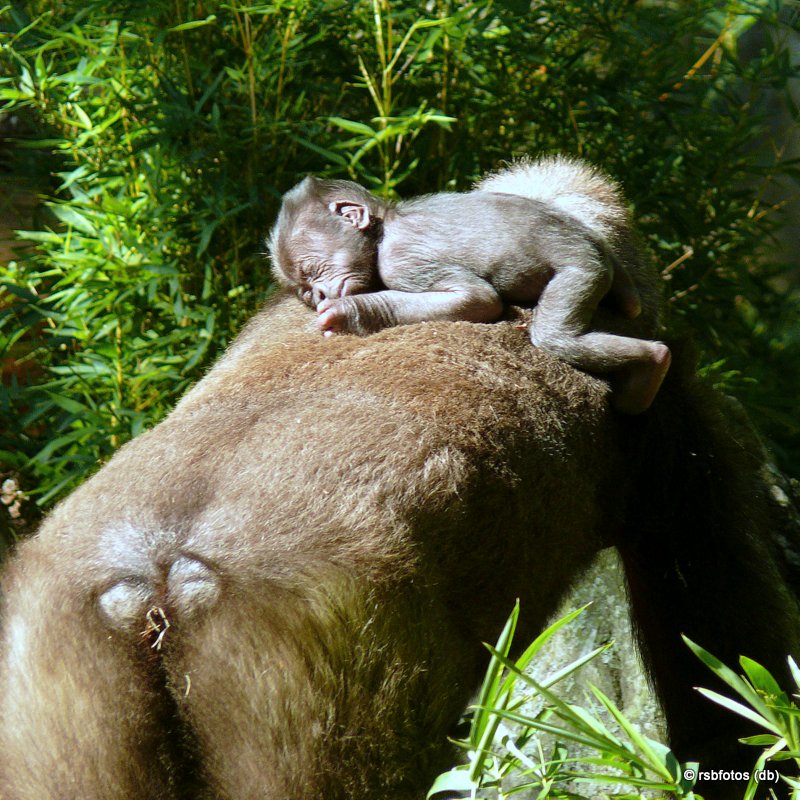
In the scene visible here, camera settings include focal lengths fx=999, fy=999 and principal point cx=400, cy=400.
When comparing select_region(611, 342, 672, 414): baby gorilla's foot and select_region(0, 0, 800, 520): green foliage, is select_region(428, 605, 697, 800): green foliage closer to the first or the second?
select_region(611, 342, 672, 414): baby gorilla's foot

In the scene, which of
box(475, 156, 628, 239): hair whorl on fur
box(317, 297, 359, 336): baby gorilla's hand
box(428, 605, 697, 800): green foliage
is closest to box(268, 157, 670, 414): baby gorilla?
box(317, 297, 359, 336): baby gorilla's hand

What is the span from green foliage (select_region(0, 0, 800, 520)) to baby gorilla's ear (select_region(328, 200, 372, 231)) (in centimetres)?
51

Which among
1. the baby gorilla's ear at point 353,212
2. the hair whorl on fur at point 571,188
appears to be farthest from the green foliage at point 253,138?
the baby gorilla's ear at point 353,212

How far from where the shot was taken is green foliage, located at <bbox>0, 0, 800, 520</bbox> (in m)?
3.21

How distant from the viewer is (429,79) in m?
3.52

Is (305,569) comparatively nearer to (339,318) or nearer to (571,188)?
(339,318)

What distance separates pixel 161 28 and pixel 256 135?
455 millimetres

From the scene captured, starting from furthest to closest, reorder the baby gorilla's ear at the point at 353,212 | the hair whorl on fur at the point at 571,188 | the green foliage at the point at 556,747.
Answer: the hair whorl on fur at the point at 571,188, the baby gorilla's ear at the point at 353,212, the green foliage at the point at 556,747

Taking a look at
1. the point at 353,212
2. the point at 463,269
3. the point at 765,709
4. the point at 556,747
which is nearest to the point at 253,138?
the point at 353,212

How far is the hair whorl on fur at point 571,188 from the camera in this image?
282 cm

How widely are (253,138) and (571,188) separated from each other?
1.05 metres

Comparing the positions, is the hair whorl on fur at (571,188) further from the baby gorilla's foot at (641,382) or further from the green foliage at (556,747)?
the green foliage at (556,747)

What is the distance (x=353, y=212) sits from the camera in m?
2.60

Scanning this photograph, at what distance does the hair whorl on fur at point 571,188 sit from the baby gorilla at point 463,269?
0.41 ft
